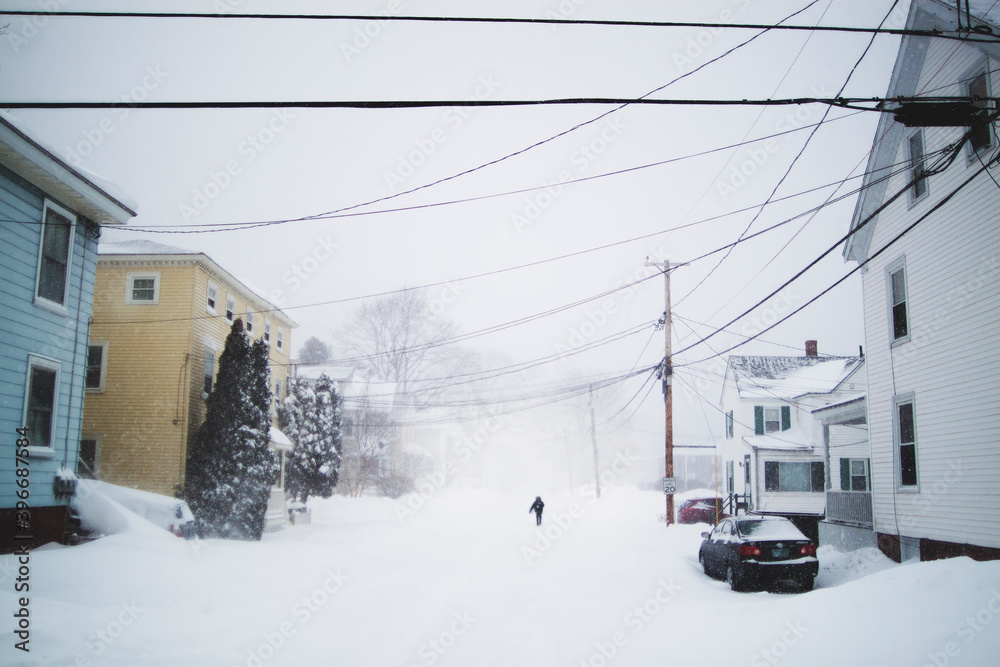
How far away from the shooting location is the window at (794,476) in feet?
113

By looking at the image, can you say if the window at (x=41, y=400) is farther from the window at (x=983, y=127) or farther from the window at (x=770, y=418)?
the window at (x=770, y=418)

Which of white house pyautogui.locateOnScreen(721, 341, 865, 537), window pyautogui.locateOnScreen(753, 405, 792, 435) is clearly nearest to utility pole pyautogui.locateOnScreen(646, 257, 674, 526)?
white house pyautogui.locateOnScreen(721, 341, 865, 537)

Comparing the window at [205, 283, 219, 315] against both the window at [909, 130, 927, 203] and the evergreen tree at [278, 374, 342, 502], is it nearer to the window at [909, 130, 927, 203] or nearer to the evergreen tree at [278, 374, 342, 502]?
the evergreen tree at [278, 374, 342, 502]

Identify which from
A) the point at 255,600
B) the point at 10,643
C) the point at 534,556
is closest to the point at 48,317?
the point at 255,600

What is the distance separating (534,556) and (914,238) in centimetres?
1289

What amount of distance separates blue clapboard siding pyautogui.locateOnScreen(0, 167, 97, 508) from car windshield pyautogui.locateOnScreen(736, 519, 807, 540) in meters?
14.0

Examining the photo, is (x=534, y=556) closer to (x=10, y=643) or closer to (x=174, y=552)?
(x=174, y=552)

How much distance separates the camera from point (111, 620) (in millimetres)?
8258

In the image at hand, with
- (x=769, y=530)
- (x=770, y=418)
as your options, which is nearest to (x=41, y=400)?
(x=769, y=530)

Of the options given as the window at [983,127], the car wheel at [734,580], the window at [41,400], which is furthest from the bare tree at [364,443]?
the window at [983,127]

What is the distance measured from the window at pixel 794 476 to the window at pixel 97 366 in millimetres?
29898

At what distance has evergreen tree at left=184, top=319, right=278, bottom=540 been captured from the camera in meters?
20.4

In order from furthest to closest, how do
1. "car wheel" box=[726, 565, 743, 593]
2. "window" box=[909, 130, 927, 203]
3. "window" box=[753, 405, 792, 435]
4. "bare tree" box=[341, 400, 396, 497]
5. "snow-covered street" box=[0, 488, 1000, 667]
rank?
"bare tree" box=[341, 400, 396, 497] → "window" box=[753, 405, 792, 435] → "window" box=[909, 130, 927, 203] → "car wheel" box=[726, 565, 743, 593] → "snow-covered street" box=[0, 488, 1000, 667]

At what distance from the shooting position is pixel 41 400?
525 inches
